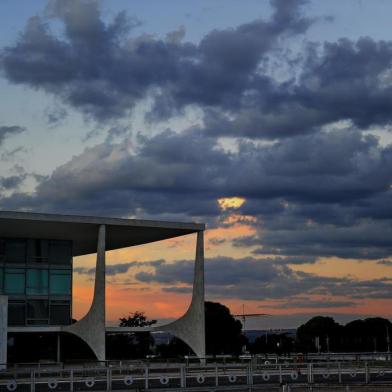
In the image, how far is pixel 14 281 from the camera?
59.2 m

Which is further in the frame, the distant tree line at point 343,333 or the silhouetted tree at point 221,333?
the distant tree line at point 343,333

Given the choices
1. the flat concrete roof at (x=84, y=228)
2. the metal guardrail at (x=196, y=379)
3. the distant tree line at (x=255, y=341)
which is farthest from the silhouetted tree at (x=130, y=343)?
the metal guardrail at (x=196, y=379)

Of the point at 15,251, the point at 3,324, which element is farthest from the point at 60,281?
the point at 3,324

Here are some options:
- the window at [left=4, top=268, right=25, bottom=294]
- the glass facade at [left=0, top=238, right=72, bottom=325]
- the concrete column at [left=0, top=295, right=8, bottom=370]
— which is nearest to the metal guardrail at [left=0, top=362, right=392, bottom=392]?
the concrete column at [left=0, top=295, right=8, bottom=370]

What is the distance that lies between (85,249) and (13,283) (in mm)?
12708

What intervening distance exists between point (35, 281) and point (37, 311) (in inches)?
85.3

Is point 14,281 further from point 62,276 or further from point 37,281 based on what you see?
point 62,276

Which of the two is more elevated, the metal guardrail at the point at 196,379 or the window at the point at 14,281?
the window at the point at 14,281

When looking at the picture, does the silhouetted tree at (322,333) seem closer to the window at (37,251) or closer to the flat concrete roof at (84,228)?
the flat concrete roof at (84,228)

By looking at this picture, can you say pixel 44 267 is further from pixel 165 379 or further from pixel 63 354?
pixel 165 379

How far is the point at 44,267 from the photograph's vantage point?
198 feet

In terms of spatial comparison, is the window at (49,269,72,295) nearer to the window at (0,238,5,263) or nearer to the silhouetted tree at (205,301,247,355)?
the window at (0,238,5,263)

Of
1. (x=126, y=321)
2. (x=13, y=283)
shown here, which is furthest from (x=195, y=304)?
(x=126, y=321)

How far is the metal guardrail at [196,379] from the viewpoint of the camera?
96.4ft
